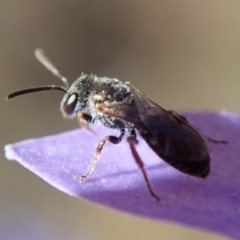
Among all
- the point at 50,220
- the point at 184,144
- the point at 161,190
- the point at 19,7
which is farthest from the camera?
the point at 19,7

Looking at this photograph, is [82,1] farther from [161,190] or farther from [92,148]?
[161,190]

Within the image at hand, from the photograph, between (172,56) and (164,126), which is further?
(172,56)

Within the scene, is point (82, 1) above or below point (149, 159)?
below

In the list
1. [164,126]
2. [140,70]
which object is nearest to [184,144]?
[164,126]

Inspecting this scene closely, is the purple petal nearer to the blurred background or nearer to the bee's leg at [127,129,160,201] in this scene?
the bee's leg at [127,129,160,201]

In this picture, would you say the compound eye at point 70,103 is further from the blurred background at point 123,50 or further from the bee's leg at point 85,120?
the blurred background at point 123,50

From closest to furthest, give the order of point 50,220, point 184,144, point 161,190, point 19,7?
point 161,190 → point 184,144 → point 50,220 → point 19,7

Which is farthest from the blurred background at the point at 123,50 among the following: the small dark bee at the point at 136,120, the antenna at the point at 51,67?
the small dark bee at the point at 136,120
